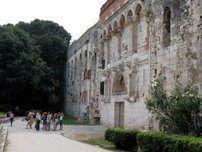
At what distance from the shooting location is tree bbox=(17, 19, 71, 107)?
55.1m

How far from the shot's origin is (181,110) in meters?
14.9

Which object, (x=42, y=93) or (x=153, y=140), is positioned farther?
(x=42, y=93)

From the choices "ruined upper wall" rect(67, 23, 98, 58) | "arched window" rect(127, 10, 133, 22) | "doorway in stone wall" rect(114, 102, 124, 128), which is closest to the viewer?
"arched window" rect(127, 10, 133, 22)

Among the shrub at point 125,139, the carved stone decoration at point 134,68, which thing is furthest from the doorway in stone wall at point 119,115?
the shrub at point 125,139

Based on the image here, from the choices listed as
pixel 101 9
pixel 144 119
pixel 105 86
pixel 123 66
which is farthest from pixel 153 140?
pixel 101 9

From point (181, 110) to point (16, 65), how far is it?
3484 centimetres

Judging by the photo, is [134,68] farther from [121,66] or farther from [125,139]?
[125,139]

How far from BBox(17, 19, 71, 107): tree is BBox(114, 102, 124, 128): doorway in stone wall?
25012 millimetres

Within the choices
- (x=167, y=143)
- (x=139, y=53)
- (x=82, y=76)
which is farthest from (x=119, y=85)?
(x=82, y=76)

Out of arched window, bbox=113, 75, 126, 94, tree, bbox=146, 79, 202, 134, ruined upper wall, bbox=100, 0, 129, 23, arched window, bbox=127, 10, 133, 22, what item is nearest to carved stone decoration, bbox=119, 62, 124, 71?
arched window, bbox=113, 75, 126, 94

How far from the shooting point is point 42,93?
54406 mm

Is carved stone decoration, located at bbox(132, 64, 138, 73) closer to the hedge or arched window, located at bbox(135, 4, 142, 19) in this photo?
arched window, located at bbox(135, 4, 142, 19)

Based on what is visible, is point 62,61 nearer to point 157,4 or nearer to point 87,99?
point 87,99

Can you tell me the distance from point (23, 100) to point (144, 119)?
102 ft
